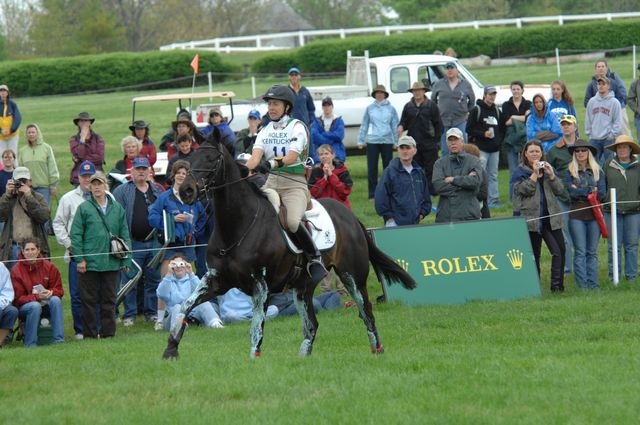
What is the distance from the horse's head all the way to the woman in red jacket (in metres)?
5.83

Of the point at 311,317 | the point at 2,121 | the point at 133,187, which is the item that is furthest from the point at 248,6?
the point at 311,317

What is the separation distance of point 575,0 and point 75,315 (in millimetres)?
71837

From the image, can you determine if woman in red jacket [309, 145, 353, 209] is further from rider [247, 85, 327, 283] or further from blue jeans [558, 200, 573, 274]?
rider [247, 85, 327, 283]

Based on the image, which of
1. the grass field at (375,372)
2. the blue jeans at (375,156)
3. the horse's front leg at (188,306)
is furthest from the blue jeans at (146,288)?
the blue jeans at (375,156)

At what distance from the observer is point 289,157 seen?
11672 mm

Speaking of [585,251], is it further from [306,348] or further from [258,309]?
[258,309]

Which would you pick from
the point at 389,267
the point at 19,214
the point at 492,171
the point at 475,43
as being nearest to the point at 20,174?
the point at 19,214

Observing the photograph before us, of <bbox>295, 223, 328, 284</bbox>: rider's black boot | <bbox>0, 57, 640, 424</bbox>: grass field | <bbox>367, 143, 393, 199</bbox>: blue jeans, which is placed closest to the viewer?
<bbox>0, 57, 640, 424</bbox>: grass field

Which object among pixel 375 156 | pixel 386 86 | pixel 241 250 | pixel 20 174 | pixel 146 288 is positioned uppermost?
pixel 386 86

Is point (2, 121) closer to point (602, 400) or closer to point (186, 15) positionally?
point (602, 400)

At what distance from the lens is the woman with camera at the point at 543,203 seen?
1641cm

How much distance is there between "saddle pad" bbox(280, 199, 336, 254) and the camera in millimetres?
12055

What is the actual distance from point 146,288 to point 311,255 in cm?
538

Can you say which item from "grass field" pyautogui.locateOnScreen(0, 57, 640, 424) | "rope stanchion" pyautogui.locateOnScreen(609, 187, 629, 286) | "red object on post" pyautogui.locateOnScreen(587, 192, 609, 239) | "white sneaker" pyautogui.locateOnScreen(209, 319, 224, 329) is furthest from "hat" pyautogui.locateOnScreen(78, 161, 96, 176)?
"rope stanchion" pyautogui.locateOnScreen(609, 187, 629, 286)
